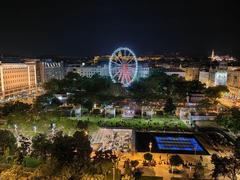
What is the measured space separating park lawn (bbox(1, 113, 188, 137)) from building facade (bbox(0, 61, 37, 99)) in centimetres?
1963

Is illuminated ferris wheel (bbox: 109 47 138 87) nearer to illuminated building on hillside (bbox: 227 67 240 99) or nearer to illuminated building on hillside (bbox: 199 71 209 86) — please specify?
illuminated building on hillside (bbox: 227 67 240 99)

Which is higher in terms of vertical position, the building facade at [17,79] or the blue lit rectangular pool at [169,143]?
the building facade at [17,79]

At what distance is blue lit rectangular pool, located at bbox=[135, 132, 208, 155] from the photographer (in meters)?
22.1

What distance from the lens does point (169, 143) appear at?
23.9 metres

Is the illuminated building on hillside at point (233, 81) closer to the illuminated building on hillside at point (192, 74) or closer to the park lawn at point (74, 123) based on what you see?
the illuminated building on hillside at point (192, 74)

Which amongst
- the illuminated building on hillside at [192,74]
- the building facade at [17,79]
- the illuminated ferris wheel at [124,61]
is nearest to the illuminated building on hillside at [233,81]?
the illuminated building on hillside at [192,74]

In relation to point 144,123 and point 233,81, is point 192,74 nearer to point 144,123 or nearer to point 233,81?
point 233,81

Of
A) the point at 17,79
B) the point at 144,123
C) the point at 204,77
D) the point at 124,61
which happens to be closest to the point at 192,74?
the point at 204,77

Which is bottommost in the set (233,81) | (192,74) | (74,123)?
(74,123)

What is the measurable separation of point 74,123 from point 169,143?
29.6 ft

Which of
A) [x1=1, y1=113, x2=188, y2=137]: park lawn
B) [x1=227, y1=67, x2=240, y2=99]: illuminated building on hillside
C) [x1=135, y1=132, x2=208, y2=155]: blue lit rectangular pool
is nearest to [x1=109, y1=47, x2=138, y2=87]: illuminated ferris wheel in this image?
[x1=1, y1=113, x2=188, y2=137]: park lawn

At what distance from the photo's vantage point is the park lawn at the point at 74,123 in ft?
80.7

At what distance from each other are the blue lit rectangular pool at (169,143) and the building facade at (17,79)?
29118mm

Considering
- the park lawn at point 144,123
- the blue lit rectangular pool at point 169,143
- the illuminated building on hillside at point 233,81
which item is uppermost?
the illuminated building on hillside at point 233,81
